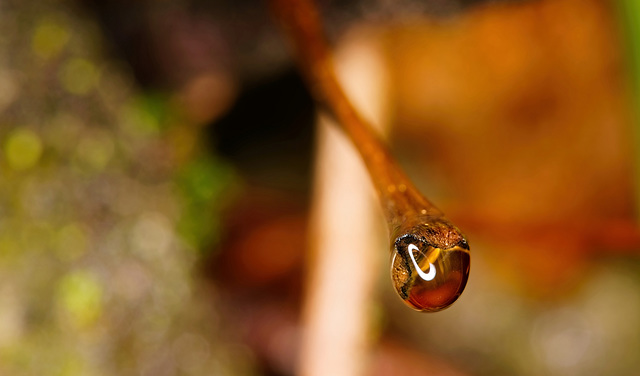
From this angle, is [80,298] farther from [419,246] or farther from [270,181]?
[270,181]

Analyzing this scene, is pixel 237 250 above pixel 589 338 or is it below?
below

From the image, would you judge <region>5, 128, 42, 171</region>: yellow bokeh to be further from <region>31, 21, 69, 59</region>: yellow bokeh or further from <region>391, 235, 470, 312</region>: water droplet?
<region>391, 235, 470, 312</region>: water droplet

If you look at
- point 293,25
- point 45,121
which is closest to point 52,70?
point 45,121

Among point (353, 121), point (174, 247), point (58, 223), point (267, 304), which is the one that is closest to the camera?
point (353, 121)

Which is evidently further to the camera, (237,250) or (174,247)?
(237,250)

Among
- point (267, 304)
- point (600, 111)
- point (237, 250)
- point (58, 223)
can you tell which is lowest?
point (58, 223)

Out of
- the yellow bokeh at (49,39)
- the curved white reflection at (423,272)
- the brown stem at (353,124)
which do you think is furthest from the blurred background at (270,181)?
the curved white reflection at (423,272)

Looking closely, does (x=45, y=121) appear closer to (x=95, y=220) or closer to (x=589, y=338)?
(x=95, y=220)

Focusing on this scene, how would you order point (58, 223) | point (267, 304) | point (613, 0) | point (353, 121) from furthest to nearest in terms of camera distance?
point (267, 304), point (58, 223), point (613, 0), point (353, 121)
